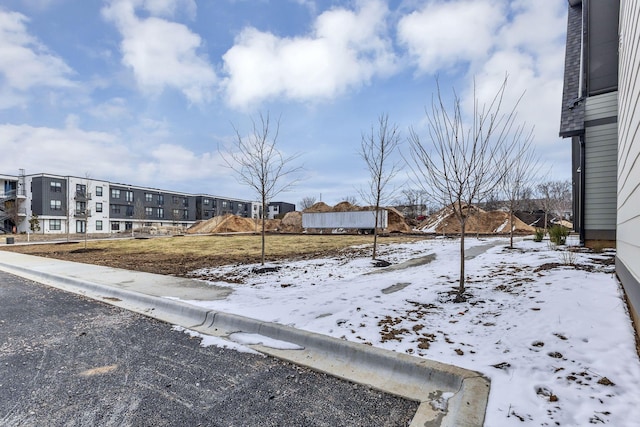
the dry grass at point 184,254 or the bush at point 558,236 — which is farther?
the dry grass at point 184,254

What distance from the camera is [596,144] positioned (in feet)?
29.7

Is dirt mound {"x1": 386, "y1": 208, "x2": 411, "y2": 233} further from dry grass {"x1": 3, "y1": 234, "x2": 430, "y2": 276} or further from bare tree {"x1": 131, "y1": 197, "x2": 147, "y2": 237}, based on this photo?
bare tree {"x1": 131, "y1": 197, "x2": 147, "y2": 237}

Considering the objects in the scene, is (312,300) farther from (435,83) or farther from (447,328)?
(435,83)

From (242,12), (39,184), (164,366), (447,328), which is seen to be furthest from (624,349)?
(39,184)

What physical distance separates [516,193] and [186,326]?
14.1 m

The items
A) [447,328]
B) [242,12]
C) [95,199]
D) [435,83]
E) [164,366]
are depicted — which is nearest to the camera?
[164,366]

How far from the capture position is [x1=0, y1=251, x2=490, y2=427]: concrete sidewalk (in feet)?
7.87

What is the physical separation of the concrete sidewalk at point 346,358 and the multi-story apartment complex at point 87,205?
3982cm

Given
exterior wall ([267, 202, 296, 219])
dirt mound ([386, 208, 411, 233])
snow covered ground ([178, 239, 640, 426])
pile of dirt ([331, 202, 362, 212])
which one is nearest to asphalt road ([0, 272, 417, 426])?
snow covered ground ([178, 239, 640, 426])

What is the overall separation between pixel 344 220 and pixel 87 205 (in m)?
30.3

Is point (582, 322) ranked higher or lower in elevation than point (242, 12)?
lower

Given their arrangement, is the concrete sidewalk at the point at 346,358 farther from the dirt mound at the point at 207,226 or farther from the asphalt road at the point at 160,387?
the dirt mound at the point at 207,226

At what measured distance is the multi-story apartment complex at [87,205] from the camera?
158ft

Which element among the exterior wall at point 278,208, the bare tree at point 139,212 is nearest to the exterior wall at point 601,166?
the bare tree at point 139,212
